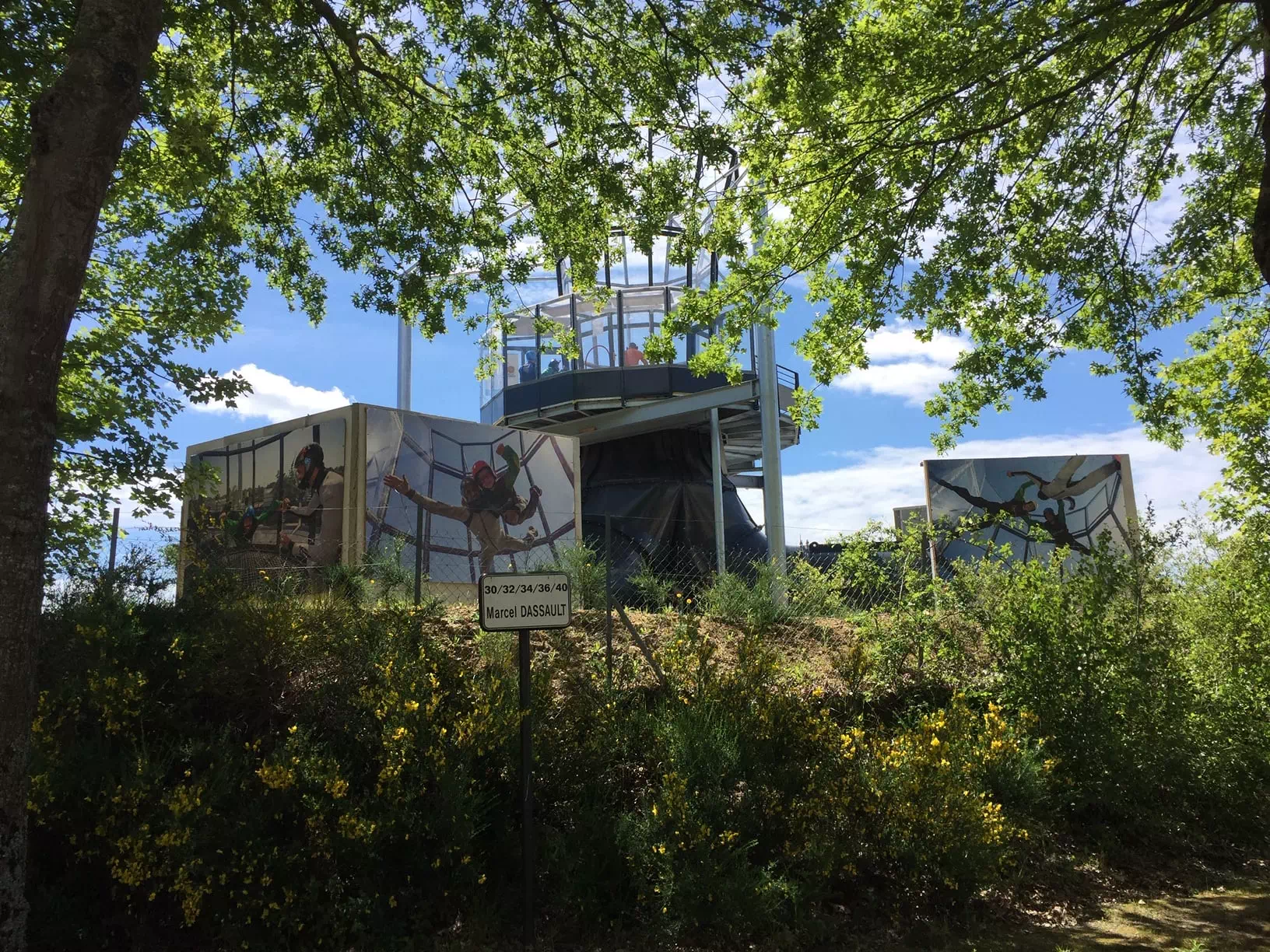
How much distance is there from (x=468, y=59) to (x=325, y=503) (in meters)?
7.15

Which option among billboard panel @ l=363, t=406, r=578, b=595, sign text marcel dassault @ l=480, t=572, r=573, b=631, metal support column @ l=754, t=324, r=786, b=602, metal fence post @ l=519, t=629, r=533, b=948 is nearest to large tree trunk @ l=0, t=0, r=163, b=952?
sign text marcel dassault @ l=480, t=572, r=573, b=631

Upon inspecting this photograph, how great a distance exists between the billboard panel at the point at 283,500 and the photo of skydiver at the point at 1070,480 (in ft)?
68.8

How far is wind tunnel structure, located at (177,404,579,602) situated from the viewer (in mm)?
13492

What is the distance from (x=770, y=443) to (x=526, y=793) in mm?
14331

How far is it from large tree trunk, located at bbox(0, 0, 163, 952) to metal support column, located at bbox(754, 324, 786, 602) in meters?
14.5

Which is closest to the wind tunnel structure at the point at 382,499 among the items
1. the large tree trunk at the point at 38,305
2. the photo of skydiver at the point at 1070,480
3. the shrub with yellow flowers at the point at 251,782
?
the shrub with yellow flowers at the point at 251,782

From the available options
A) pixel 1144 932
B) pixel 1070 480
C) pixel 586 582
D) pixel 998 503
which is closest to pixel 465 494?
pixel 586 582

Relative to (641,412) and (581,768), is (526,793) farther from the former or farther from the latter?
(641,412)

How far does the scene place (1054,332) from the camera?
964cm

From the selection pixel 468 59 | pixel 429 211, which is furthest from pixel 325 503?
pixel 468 59

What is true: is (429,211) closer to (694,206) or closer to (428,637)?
(694,206)

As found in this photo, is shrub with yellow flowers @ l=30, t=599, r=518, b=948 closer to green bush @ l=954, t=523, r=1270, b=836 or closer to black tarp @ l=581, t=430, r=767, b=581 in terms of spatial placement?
green bush @ l=954, t=523, r=1270, b=836

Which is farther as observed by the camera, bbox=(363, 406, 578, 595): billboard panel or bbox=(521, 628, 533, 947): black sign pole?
bbox=(363, 406, 578, 595): billboard panel

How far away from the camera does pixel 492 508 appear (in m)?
15.1
